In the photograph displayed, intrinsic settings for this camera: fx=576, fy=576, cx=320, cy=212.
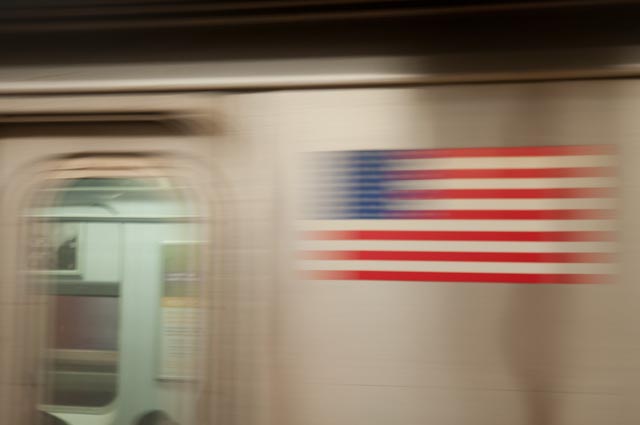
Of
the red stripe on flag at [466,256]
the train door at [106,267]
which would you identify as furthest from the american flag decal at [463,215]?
the train door at [106,267]

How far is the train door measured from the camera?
1.78 metres

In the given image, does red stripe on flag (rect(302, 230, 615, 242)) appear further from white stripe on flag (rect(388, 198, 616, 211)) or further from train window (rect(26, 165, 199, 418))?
train window (rect(26, 165, 199, 418))

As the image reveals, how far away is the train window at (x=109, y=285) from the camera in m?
1.85

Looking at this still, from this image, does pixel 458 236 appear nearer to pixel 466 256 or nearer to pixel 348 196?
pixel 466 256

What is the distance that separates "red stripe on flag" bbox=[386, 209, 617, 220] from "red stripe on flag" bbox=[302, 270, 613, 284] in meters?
0.16

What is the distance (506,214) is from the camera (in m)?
1.63

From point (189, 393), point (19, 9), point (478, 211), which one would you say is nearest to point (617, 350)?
point (478, 211)

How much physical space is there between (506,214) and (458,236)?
0.48 ft

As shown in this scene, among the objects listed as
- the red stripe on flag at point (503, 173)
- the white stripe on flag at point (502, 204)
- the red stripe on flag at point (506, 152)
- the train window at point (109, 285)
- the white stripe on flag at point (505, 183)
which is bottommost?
the train window at point (109, 285)

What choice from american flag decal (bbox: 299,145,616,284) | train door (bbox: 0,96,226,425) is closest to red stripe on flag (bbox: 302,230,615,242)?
american flag decal (bbox: 299,145,616,284)

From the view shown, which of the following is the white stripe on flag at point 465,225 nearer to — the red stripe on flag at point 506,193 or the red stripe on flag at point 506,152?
the red stripe on flag at point 506,193

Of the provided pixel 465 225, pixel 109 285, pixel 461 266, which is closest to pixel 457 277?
pixel 461 266

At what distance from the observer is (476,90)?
1.66 m

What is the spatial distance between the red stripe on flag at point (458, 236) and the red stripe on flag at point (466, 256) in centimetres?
4
